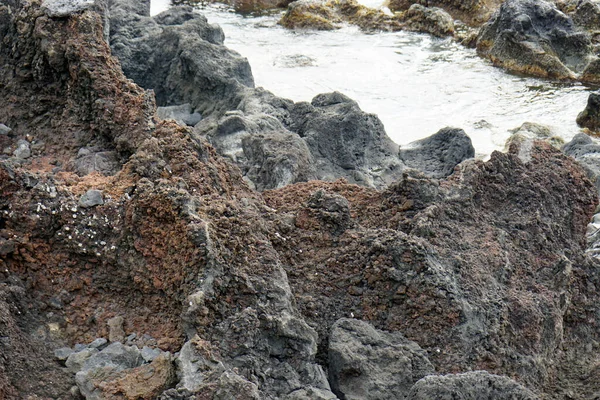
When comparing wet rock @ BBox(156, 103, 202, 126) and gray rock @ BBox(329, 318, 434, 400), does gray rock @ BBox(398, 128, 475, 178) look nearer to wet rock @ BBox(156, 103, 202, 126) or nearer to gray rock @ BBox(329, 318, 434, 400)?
wet rock @ BBox(156, 103, 202, 126)

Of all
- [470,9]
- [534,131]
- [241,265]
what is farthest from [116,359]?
[470,9]

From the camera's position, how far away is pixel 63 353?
107 inches

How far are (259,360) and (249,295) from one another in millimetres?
231

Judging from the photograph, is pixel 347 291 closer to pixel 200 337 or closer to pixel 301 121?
pixel 200 337

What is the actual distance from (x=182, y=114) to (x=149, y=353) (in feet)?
15.2

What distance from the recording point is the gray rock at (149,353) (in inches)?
103

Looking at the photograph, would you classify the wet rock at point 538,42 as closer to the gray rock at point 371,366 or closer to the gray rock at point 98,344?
the gray rock at point 371,366

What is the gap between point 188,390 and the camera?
7.72 feet

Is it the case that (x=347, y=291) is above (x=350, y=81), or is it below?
above

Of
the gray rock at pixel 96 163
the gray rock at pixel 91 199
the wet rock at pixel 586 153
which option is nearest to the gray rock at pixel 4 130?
the gray rock at pixel 96 163

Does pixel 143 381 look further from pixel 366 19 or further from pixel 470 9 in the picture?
pixel 470 9

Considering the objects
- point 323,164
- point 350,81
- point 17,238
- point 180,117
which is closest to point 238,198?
point 17,238

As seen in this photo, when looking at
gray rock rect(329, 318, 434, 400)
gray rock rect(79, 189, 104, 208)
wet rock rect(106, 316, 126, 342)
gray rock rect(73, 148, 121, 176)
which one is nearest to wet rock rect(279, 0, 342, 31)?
gray rock rect(73, 148, 121, 176)

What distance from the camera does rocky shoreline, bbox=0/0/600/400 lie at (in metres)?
2.62
